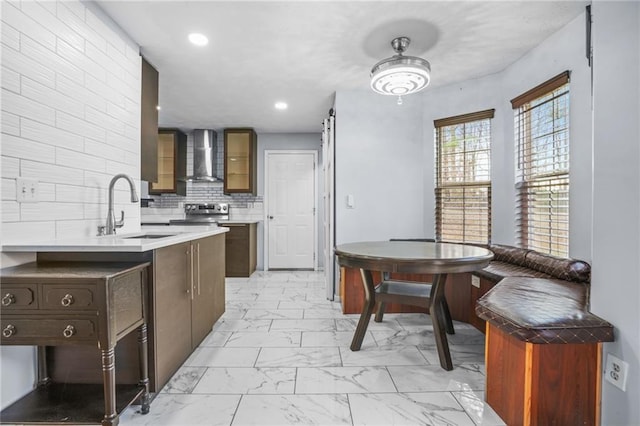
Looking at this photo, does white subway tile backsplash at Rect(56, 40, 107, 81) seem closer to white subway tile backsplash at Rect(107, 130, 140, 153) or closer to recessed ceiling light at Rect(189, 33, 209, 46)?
white subway tile backsplash at Rect(107, 130, 140, 153)

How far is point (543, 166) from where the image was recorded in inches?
106

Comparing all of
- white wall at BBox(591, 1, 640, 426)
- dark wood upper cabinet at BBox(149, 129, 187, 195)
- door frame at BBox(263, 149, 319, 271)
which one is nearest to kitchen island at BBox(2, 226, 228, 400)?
white wall at BBox(591, 1, 640, 426)

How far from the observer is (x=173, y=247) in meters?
1.91

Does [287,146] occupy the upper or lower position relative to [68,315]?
upper

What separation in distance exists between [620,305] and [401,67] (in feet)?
6.12

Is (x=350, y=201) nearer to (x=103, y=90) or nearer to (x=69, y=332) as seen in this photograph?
(x=103, y=90)

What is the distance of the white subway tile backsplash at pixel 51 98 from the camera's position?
1.61m

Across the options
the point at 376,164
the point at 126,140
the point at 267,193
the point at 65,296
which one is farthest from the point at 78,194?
the point at 267,193

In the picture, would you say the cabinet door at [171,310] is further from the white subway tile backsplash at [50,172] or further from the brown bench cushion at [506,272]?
the brown bench cushion at [506,272]

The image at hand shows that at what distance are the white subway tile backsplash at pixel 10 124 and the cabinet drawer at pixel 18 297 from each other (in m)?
0.74

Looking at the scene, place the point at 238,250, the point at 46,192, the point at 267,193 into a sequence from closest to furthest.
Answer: the point at 46,192
the point at 238,250
the point at 267,193

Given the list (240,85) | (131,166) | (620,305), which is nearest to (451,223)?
(620,305)

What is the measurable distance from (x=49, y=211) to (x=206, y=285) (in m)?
1.12

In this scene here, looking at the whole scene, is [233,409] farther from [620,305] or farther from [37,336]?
[620,305]
